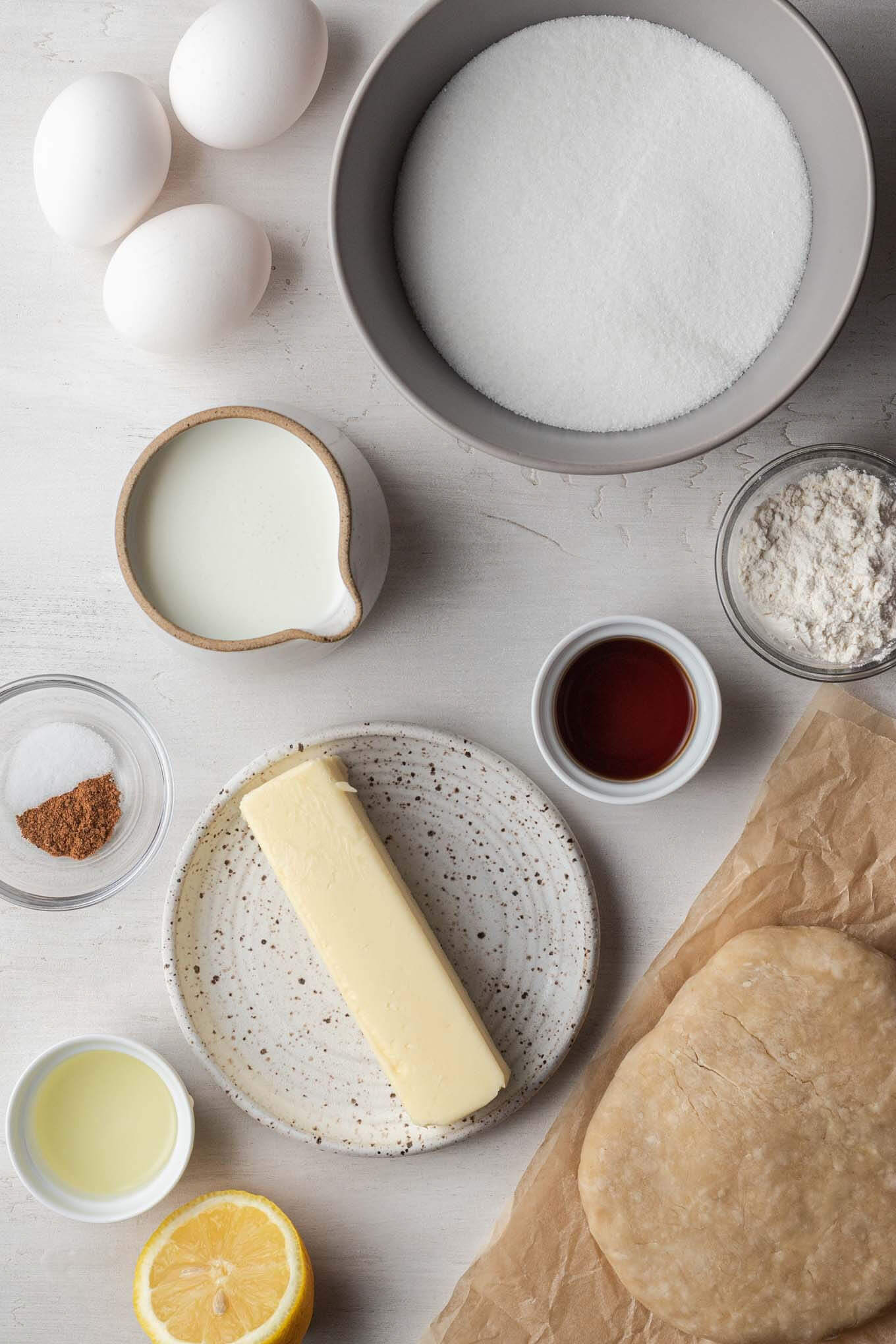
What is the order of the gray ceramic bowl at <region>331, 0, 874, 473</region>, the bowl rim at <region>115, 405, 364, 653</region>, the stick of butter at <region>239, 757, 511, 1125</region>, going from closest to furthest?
the gray ceramic bowl at <region>331, 0, 874, 473</region> < the bowl rim at <region>115, 405, 364, 653</region> < the stick of butter at <region>239, 757, 511, 1125</region>

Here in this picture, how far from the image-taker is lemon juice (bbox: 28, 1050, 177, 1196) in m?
1.23

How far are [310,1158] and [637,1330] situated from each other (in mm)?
415

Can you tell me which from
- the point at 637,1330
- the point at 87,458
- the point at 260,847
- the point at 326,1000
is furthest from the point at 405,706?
the point at 637,1330

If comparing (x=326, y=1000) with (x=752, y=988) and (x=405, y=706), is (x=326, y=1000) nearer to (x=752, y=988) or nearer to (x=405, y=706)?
(x=405, y=706)

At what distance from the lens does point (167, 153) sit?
1.12 meters

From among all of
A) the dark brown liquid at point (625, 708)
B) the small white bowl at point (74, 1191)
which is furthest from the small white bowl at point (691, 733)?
the small white bowl at point (74, 1191)

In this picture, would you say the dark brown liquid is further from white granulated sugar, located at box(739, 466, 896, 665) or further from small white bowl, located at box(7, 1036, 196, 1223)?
small white bowl, located at box(7, 1036, 196, 1223)

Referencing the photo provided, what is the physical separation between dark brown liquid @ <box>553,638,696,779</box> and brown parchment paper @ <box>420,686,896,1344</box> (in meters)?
0.13

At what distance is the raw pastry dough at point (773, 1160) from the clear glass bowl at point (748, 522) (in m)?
0.29

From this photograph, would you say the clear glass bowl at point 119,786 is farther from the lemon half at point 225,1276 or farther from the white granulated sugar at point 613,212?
the white granulated sugar at point 613,212

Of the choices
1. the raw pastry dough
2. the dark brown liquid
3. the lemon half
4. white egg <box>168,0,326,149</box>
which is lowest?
the lemon half

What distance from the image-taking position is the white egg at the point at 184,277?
108cm

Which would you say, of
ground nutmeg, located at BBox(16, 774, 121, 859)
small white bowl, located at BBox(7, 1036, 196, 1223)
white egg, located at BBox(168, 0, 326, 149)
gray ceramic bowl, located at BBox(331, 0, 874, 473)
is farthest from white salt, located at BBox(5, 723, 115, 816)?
white egg, located at BBox(168, 0, 326, 149)

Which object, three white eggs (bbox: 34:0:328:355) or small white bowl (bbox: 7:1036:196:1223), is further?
small white bowl (bbox: 7:1036:196:1223)
